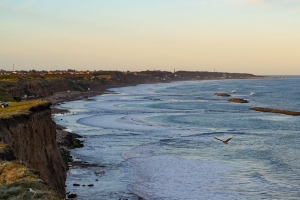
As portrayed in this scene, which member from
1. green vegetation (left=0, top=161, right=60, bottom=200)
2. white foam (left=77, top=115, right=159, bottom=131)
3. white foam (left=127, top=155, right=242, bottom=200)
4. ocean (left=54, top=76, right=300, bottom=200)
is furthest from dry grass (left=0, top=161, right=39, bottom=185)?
white foam (left=77, top=115, right=159, bottom=131)

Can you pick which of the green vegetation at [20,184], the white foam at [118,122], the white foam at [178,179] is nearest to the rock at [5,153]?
the green vegetation at [20,184]

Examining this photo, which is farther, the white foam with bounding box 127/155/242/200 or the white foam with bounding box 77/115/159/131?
the white foam with bounding box 77/115/159/131

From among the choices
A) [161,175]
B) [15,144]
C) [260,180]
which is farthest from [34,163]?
[260,180]

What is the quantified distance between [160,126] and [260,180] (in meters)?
30.1

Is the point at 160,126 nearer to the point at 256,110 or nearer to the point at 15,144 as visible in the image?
the point at 256,110

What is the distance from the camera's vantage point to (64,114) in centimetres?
7088

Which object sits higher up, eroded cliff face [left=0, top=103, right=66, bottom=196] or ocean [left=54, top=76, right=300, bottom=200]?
eroded cliff face [left=0, top=103, right=66, bottom=196]

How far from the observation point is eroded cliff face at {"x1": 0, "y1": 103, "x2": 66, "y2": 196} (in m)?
21.0

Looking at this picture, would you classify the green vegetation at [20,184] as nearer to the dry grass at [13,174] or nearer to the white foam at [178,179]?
the dry grass at [13,174]

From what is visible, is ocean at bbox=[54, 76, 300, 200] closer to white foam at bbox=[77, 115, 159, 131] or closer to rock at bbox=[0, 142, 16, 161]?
white foam at bbox=[77, 115, 159, 131]

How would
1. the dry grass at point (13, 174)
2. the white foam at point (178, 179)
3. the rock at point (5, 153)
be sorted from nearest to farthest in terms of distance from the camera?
1. the dry grass at point (13, 174)
2. the rock at point (5, 153)
3. the white foam at point (178, 179)

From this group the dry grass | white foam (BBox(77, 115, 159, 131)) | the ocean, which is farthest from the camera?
white foam (BBox(77, 115, 159, 131))

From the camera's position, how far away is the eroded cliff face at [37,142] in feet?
69.1

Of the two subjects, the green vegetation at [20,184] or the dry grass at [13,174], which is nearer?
the green vegetation at [20,184]
